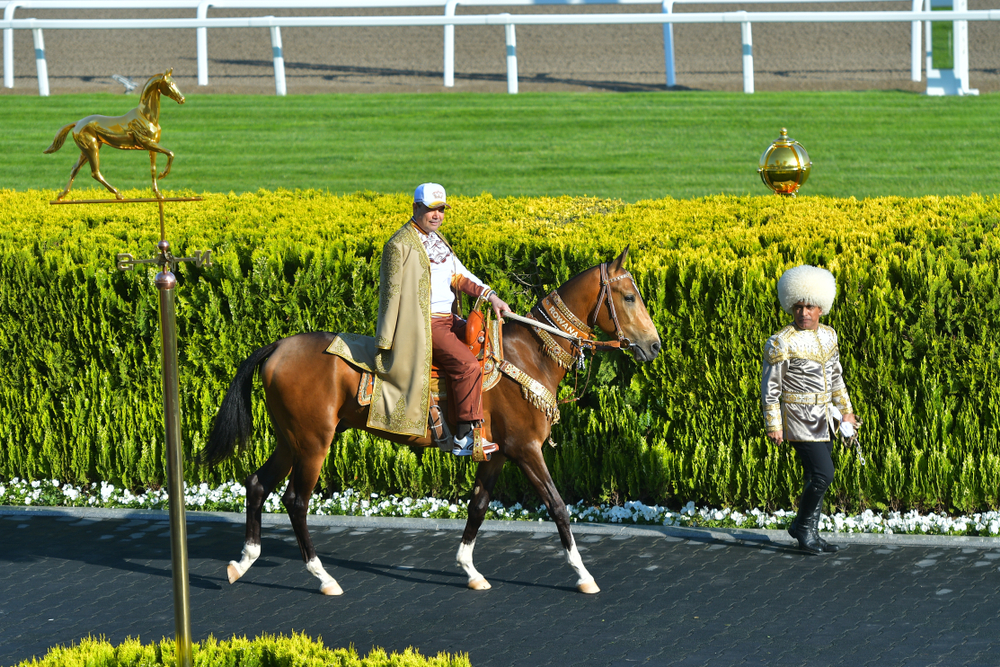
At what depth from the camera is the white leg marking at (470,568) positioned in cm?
725

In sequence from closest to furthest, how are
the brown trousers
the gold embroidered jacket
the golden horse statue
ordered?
the golden horse statue → the brown trousers → the gold embroidered jacket

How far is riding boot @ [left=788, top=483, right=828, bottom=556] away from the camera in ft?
25.4

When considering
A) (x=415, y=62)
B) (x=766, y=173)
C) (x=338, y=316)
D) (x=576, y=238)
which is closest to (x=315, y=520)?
(x=338, y=316)

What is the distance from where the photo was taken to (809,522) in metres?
7.78

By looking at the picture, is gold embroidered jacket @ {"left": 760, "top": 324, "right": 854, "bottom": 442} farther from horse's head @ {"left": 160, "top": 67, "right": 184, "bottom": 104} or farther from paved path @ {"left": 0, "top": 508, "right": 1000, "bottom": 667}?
horse's head @ {"left": 160, "top": 67, "right": 184, "bottom": 104}

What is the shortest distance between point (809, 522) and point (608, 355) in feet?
6.43

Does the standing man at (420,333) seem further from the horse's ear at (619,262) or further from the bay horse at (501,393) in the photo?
the horse's ear at (619,262)

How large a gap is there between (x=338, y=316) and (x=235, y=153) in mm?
8741

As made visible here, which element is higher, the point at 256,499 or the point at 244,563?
the point at 256,499

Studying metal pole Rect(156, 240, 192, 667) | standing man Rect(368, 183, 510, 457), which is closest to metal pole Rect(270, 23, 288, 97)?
standing man Rect(368, 183, 510, 457)

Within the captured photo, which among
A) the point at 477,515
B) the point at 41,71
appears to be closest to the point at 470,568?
the point at 477,515

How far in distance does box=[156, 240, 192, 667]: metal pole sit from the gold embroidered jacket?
13.0 ft

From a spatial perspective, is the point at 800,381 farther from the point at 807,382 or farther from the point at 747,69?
the point at 747,69

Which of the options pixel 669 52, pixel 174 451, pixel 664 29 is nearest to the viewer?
pixel 174 451
